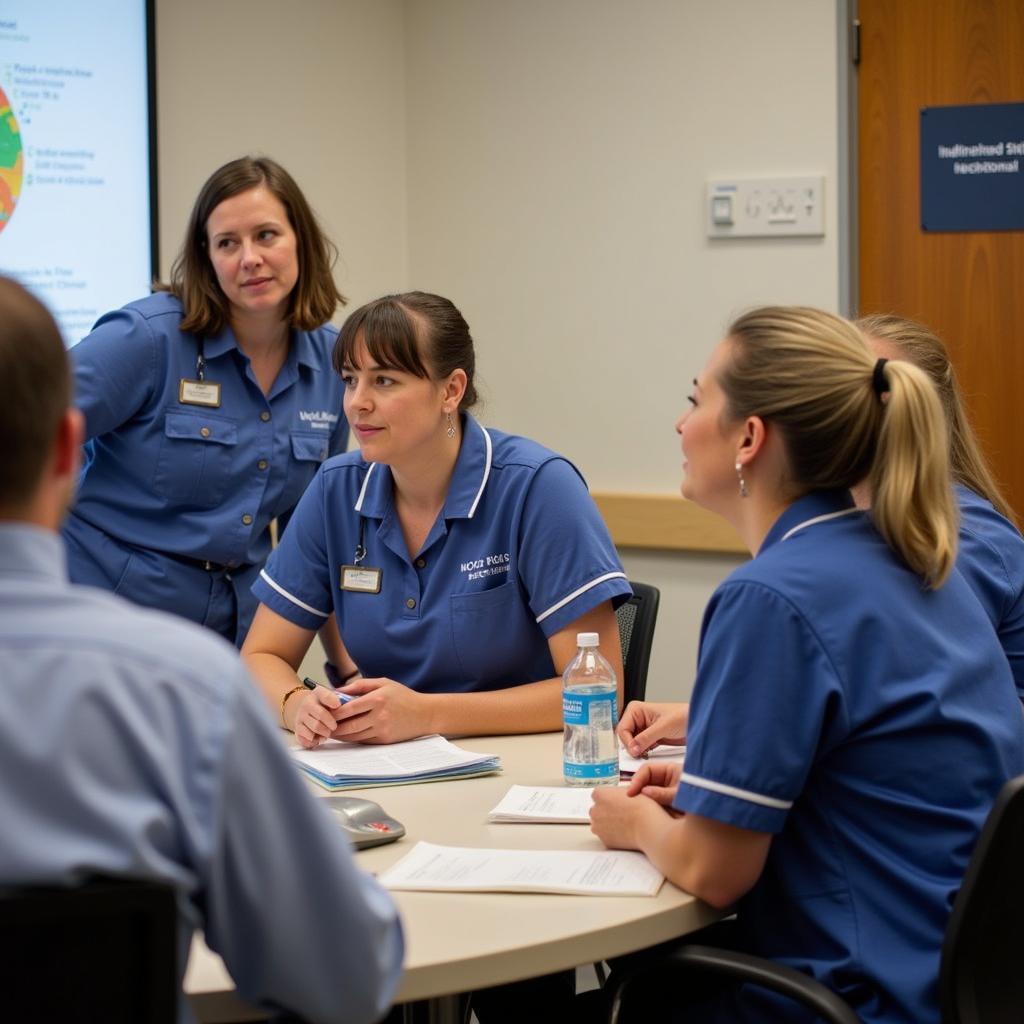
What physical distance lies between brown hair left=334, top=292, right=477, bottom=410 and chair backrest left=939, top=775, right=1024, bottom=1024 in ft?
4.30

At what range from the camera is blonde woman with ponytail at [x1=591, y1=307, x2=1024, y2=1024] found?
4.79ft

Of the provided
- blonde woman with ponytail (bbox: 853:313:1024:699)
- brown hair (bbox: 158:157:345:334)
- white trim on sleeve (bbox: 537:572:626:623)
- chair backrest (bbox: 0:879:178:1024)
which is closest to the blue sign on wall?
blonde woman with ponytail (bbox: 853:313:1024:699)

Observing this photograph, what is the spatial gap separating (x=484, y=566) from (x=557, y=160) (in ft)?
7.32

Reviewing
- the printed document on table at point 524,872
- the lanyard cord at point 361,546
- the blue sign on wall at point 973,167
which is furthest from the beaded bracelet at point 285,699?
the blue sign on wall at point 973,167

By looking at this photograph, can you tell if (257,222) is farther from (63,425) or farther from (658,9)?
(63,425)

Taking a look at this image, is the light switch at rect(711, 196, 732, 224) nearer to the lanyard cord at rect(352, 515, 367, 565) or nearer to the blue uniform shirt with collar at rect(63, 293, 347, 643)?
the blue uniform shirt with collar at rect(63, 293, 347, 643)

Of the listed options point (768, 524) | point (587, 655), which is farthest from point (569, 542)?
point (768, 524)

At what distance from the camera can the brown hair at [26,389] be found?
89 cm

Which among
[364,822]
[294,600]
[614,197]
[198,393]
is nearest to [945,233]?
[614,197]

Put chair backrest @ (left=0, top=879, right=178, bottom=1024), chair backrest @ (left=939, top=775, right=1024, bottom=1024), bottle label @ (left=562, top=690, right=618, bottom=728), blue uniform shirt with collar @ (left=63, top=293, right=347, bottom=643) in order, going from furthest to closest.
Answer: blue uniform shirt with collar @ (left=63, top=293, right=347, bottom=643)
bottle label @ (left=562, top=690, right=618, bottom=728)
chair backrest @ (left=939, top=775, right=1024, bottom=1024)
chair backrest @ (left=0, top=879, right=178, bottom=1024)

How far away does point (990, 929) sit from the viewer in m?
1.40

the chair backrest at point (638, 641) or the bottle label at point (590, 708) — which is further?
the chair backrest at point (638, 641)

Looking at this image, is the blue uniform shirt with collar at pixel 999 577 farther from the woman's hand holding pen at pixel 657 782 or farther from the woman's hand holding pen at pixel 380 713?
the woman's hand holding pen at pixel 380 713

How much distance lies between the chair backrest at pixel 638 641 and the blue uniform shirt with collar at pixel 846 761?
101 cm
